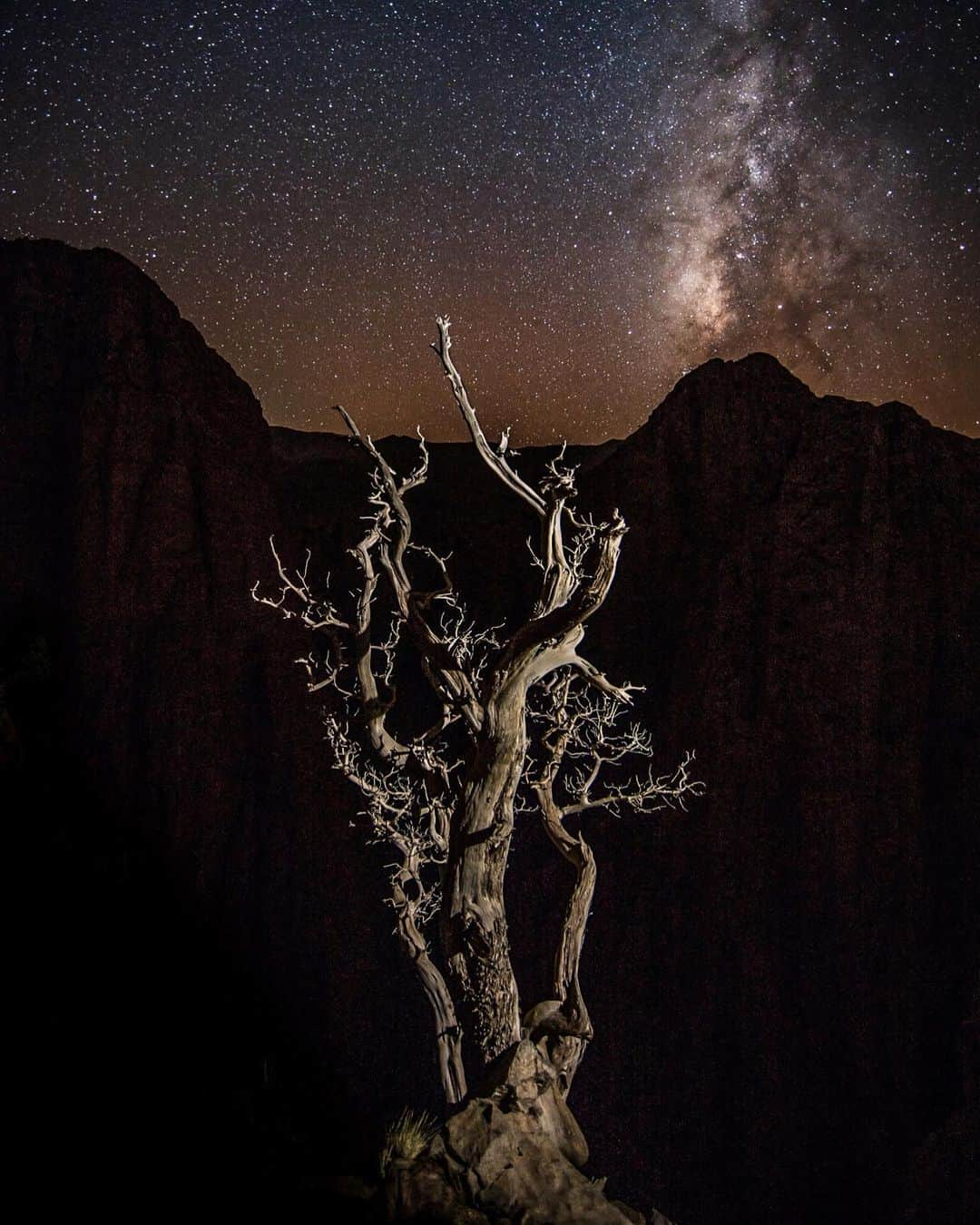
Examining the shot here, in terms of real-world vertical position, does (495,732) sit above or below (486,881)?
above

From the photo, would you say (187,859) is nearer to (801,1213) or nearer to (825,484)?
(801,1213)

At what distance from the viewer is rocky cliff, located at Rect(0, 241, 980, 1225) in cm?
1423

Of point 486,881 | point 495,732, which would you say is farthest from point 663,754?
point 495,732

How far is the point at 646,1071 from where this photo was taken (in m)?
15.1

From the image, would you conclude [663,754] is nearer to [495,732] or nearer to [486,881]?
[486,881]

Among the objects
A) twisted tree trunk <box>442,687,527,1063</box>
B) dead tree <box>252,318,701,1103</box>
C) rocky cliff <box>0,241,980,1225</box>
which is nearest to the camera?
dead tree <box>252,318,701,1103</box>

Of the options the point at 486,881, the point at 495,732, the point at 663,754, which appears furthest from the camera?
the point at 663,754

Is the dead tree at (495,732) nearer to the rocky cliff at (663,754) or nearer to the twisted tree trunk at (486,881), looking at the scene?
the twisted tree trunk at (486,881)

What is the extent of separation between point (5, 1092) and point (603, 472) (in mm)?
14802

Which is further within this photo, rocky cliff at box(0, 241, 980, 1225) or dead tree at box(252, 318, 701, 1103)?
rocky cliff at box(0, 241, 980, 1225)

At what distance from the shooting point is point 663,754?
16344 millimetres

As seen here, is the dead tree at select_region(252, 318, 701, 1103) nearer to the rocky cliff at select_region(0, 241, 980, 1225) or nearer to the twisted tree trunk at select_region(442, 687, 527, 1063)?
the twisted tree trunk at select_region(442, 687, 527, 1063)

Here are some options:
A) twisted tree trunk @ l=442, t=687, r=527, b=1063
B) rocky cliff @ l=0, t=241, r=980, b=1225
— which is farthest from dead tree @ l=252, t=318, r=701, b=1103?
Answer: rocky cliff @ l=0, t=241, r=980, b=1225

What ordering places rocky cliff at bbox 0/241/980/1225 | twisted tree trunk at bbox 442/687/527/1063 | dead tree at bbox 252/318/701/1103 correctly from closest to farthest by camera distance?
1. dead tree at bbox 252/318/701/1103
2. twisted tree trunk at bbox 442/687/527/1063
3. rocky cliff at bbox 0/241/980/1225
